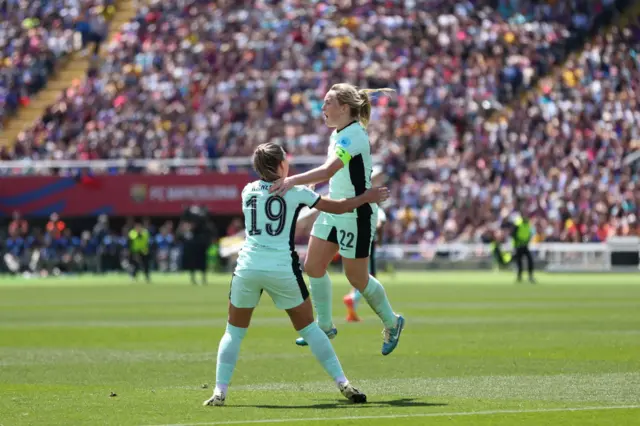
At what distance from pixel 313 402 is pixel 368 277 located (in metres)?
1.91

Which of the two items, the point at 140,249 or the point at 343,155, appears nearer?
the point at 343,155

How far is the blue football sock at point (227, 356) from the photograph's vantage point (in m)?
10.2

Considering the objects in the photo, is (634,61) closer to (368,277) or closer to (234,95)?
(234,95)

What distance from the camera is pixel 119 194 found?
49812mm

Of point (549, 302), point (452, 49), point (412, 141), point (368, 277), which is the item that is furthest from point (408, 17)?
point (368, 277)

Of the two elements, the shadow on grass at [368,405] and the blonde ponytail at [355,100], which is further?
the blonde ponytail at [355,100]

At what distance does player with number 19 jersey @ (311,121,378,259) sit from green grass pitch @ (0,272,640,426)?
3.91 ft

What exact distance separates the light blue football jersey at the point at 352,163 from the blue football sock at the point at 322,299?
0.67 m

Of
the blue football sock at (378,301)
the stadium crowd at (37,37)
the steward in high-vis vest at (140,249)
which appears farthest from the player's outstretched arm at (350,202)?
the stadium crowd at (37,37)

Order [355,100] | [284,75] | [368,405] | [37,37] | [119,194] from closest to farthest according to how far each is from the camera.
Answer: [368,405]
[355,100]
[284,75]
[119,194]
[37,37]

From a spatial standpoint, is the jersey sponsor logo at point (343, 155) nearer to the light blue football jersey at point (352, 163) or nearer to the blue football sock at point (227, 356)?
the light blue football jersey at point (352, 163)

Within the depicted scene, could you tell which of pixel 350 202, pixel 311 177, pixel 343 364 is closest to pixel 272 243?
pixel 350 202

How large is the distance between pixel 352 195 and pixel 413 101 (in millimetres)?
36283

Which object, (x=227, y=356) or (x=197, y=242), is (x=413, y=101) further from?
(x=227, y=356)
